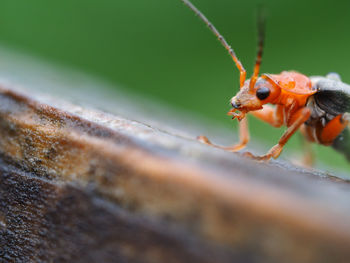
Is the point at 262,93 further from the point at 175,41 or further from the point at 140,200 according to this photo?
the point at 175,41

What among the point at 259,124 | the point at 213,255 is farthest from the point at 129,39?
the point at 213,255

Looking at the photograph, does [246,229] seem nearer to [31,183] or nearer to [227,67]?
[31,183]

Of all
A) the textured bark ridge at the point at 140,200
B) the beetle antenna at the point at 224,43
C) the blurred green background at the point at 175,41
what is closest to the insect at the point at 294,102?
the beetle antenna at the point at 224,43

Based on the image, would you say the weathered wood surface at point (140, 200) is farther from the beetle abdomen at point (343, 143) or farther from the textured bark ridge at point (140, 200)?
the beetle abdomen at point (343, 143)

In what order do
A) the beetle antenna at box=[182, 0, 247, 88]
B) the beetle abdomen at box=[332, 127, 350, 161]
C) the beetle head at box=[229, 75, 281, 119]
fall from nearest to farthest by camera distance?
the beetle antenna at box=[182, 0, 247, 88], the beetle head at box=[229, 75, 281, 119], the beetle abdomen at box=[332, 127, 350, 161]

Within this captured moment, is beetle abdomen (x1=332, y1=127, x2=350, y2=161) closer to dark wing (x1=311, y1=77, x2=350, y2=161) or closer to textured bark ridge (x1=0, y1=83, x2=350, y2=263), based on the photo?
dark wing (x1=311, y1=77, x2=350, y2=161)

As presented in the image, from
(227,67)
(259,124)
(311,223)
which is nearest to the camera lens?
(311,223)

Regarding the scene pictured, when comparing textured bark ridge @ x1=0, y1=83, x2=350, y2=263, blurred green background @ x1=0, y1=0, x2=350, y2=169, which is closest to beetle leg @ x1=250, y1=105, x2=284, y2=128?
textured bark ridge @ x1=0, y1=83, x2=350, y2=263
